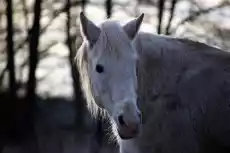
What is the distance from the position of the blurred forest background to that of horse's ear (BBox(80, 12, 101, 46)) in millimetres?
3422

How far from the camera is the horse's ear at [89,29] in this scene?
333cm

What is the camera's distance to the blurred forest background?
6.88 m

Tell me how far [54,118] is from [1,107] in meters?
0.72

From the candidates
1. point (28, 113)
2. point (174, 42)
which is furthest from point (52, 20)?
point (174, 42)

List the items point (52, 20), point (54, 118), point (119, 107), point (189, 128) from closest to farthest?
point (119, 107) → point (189, 128) → point (52, 20) → point (54, 118)

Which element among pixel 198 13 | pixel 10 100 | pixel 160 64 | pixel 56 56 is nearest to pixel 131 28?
pixel 160 64

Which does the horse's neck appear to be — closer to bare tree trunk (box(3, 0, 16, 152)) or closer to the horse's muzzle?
the horse's muzzle

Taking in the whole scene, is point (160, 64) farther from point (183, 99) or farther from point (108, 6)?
point (108, 6)

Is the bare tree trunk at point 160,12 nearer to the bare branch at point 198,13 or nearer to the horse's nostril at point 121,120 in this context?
the bare branch at point 198,13

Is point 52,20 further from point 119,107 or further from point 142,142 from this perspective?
point 119,107

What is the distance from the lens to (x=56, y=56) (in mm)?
7055

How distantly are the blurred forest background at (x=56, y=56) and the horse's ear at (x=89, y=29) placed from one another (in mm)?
3422

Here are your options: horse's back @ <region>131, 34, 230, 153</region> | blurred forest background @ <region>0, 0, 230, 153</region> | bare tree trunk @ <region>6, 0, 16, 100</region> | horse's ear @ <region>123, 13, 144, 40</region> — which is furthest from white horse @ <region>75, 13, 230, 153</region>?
bare tree trunk @ <region>6, 0, 16, 100</region>

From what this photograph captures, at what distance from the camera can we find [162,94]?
3.73m
